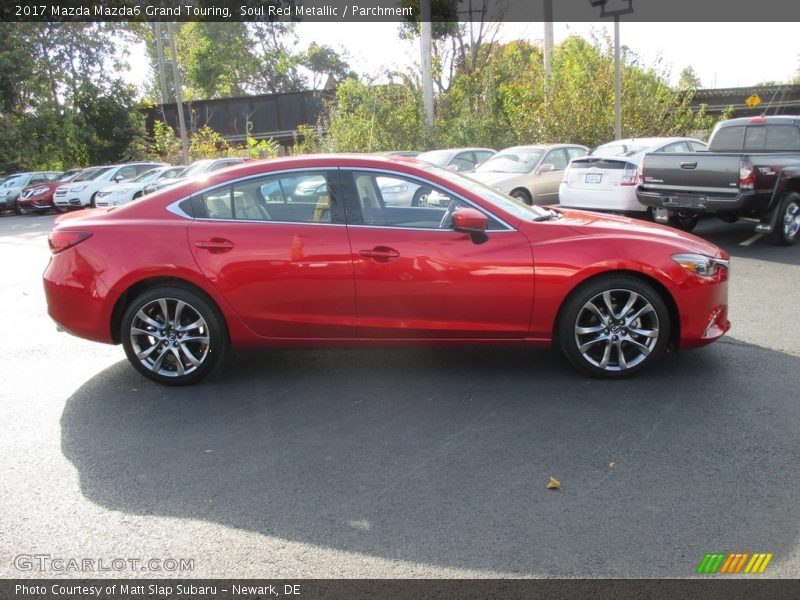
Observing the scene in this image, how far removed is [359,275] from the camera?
4.88 meters

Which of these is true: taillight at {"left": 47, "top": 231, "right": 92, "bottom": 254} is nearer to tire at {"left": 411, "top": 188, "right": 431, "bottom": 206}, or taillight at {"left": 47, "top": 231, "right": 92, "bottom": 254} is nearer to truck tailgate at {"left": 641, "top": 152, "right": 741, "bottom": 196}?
tire at {"left": 411, "top": 188, "right": 431, "bottom": 206}

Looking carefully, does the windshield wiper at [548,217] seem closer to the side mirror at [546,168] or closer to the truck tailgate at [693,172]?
the truck tailgate at [693,172]

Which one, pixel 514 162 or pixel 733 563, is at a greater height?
pixel 514 162

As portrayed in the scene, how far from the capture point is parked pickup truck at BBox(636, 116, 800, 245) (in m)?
9.38

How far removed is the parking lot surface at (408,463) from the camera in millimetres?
3037

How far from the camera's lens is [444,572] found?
2.88 meters

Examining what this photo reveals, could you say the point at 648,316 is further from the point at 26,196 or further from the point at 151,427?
the point at 26,196

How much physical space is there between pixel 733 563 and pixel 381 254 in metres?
2.83

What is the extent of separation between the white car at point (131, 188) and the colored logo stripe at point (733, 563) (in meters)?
20.2

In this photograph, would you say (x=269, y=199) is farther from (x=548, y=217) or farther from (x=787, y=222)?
(x=787, y=222)

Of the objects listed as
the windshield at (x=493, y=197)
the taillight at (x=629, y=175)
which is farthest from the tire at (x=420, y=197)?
the taillight at (x=629, y=175)

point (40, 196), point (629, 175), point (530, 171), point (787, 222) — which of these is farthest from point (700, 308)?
point (40, 196)

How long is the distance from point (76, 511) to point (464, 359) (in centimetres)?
301

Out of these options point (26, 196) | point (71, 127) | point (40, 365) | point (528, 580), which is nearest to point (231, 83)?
point (71, 127)
